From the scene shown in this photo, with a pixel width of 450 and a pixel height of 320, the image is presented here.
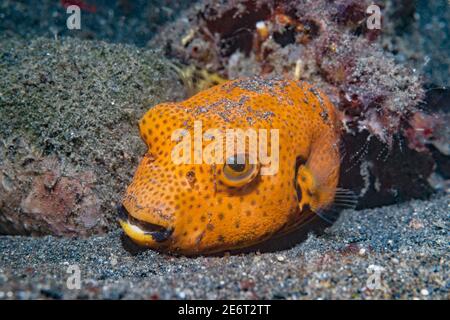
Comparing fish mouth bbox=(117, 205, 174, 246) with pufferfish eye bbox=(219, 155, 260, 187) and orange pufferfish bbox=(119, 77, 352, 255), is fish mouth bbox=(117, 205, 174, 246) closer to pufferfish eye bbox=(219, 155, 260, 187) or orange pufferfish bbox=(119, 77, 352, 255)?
orange pufferfish bbox=(119, 77, 352, 255)

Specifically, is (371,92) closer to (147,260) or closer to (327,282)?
(327,282)

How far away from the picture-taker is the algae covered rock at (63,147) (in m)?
4.16

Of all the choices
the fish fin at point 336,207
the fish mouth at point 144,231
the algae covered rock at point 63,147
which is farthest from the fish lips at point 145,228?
A: the fish fin at point 336,207

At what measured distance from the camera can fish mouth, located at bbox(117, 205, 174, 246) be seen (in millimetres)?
3275

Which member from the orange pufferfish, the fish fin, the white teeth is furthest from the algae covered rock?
the fish fin

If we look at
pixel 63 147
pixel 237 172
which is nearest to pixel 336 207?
pixel 237 172

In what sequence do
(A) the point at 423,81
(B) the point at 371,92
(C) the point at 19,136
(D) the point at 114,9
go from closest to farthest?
1. (C) the point at 19,136
2. (B) the point at 371,92
3. (A) the point at 423,81
4. (D) the point at 114,9

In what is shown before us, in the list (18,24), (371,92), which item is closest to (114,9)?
(18,24)

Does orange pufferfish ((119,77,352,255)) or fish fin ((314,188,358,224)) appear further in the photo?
fish fin ((314,188,358,224))

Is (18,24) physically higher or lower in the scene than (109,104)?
higher

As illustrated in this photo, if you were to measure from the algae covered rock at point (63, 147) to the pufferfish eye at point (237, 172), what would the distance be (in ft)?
4.58

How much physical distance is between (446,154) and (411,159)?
74 cm

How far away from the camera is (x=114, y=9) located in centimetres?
814

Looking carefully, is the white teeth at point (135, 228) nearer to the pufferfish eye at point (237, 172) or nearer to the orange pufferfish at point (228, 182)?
the orange pufferfish at point (228, 182)
